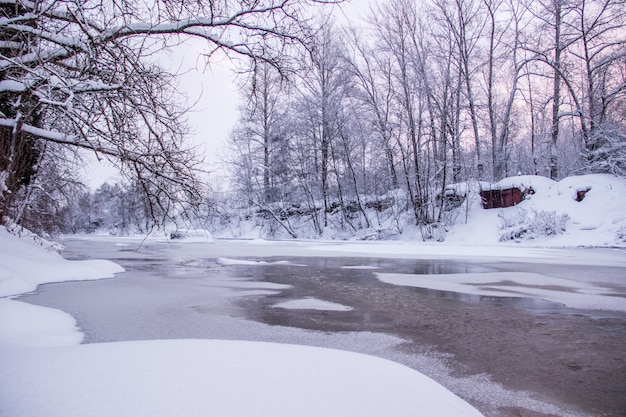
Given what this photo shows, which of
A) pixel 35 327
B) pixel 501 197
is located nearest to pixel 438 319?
pixel 35 327

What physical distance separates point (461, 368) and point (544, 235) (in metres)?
15.3

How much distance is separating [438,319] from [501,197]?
58.1ft

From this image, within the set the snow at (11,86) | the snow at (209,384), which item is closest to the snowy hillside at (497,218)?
the snow at (11,86)

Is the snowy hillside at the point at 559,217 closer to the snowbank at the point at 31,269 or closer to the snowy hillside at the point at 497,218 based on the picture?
the snowy hillside at the point at 497,218

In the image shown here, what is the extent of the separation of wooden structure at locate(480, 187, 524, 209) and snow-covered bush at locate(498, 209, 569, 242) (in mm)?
1656

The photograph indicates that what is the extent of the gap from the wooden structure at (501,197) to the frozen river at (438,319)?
11.4m

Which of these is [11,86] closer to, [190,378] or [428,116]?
[190,378]

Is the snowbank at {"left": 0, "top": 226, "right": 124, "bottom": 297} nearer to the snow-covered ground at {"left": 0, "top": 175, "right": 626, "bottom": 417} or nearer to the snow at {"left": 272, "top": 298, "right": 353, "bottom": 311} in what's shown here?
the snow-covered ground at {"left": 0, "top": 175, "right": 626, "bottom": 417}

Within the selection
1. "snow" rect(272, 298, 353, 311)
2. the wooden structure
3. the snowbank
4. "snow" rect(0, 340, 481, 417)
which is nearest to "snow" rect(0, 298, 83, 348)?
"snow" rect(0, 340, 481, 417)

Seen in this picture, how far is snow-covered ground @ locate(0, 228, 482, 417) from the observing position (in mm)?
1776

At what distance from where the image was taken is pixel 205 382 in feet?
6.91

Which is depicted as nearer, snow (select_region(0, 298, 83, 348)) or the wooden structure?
snow (select_region(0, 298, 83, 348))

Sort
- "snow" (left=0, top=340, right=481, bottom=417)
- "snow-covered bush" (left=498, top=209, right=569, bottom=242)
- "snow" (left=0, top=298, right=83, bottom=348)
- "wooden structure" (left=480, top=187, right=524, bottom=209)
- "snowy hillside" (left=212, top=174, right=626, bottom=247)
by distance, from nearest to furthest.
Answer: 1. "snow" (left=0, top=340, right=481, bottom=417)
2. "snow" (left=0, top=298, right=83, bottom=348)
3. "snowy hillside" (left=212, top=174, right=626, bottom=247)
4. "snow-covered bush" (left=498, top=209, right=569, bottom=242)
5. "wooden structure" (left=480, top=187, right=524, bottom=209)

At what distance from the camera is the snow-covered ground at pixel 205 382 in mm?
1776
